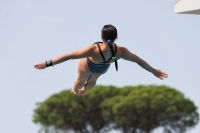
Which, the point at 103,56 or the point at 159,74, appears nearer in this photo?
the point at 103,56

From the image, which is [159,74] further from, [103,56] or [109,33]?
[109,33]

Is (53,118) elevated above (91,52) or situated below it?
below

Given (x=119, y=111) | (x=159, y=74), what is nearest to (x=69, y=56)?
(x=159, y=74)

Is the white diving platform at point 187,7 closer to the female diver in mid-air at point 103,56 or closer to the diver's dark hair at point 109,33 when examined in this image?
the female diver in mid-air at point 103,56

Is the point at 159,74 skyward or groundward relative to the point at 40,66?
groundward

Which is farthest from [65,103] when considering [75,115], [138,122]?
[138,122]

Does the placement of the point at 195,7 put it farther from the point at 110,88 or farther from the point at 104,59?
the point at 110,88

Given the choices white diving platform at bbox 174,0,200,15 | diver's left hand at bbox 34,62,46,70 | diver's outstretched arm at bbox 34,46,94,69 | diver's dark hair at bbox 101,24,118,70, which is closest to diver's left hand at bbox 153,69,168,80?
diver's dark hair at bbox 101,24,118,70

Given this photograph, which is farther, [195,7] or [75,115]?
[75,115]

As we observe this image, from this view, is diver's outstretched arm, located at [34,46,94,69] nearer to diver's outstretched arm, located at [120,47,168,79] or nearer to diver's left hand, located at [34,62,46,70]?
diver's left hand, located at [34,62,46,70]

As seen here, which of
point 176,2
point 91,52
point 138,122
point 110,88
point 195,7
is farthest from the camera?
point 110,88

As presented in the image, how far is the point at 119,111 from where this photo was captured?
51.8 m

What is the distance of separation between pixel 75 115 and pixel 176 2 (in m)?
37.5

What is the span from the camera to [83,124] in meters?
52.9
